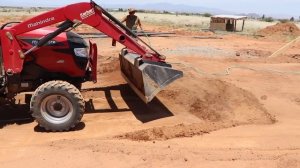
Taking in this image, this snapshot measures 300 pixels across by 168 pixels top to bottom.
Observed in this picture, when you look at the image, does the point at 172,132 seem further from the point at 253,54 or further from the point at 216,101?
the point at 253,54

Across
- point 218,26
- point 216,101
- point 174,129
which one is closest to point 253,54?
point 216,101

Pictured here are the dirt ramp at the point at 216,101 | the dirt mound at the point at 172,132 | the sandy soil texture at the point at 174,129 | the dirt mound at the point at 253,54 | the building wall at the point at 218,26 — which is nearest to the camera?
the sandy soil texture at the point at 174,129

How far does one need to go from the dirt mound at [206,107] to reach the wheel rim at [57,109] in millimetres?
1002

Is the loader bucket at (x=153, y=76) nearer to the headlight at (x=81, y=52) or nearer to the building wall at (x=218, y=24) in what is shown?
the headlight at (x=81, y=52)

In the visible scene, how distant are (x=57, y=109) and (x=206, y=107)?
285 cm

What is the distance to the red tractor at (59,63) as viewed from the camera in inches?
285

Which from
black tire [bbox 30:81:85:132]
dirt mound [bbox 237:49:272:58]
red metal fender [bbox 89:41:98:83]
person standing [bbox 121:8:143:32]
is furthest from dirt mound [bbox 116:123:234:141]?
dirt mound [bbox 237:49:272:58]

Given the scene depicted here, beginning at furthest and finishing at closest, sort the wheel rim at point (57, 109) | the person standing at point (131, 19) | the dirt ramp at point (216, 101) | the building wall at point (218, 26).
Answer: the building wall at point (218, 26) → the person standing at point (131, 19) → the dirt ramp at point (216, 101) → the wheel rim at point (57, 109)

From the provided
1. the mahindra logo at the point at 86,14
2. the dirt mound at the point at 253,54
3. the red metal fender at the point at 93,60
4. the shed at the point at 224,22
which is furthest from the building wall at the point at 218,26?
the mahindra logo at the point at 86,14

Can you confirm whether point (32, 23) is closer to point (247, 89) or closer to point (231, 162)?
point (231, 162)

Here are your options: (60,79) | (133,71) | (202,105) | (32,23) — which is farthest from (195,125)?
(32,23)

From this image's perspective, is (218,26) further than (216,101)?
Yes

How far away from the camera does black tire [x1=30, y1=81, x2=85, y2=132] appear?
23.5ft

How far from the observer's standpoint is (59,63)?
7.80m
